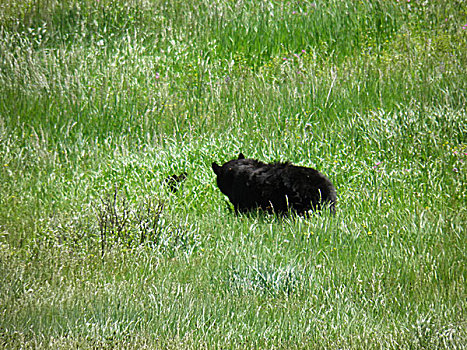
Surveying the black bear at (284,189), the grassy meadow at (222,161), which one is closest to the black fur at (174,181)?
the grassy meadow at (222,161)

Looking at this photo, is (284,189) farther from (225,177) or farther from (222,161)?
(222,161)

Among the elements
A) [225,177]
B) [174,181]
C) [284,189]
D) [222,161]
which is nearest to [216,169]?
[225,177]

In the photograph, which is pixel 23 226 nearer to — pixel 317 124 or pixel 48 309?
pixel 48 309

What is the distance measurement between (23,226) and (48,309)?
5.58 ft

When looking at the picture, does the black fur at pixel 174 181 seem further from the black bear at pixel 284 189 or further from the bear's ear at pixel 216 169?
the black bear at pixel 284 189

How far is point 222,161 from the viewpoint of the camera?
274 inches

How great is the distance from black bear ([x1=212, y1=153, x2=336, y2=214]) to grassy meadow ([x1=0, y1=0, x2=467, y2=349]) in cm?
17

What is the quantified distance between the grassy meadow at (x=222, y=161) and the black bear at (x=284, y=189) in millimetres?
Result: 172

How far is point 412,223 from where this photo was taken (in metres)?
5.22

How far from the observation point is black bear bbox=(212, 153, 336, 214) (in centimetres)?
559

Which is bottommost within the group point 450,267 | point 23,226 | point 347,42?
point 23,226

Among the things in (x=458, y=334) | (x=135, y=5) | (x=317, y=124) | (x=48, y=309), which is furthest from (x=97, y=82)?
(x=458, y=334)

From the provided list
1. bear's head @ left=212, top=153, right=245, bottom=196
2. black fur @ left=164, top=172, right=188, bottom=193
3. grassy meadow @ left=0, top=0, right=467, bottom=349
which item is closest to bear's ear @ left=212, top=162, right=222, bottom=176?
bear's head @ left=212, top=153, right=245, bottom=196

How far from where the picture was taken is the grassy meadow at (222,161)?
13.2 ft
